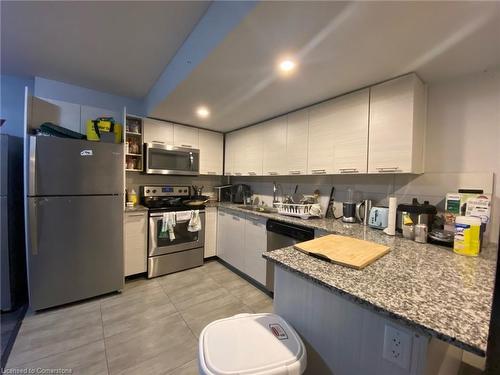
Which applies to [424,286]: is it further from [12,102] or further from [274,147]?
[12,102]

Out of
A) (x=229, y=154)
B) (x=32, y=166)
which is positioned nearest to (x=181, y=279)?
(x=32, y=166)

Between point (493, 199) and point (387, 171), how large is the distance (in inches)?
26.0

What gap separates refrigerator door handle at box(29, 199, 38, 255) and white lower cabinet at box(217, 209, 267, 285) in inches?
76.0

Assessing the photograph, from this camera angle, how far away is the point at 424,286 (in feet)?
2.63

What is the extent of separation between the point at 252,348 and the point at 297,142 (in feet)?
6.57

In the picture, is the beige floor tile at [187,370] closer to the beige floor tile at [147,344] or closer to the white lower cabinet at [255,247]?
the beige floor tile at [147,344]

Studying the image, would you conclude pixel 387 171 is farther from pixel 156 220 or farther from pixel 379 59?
pixel 156 220

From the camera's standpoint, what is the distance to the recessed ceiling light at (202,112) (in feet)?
8.12

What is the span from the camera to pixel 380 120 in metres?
1.72

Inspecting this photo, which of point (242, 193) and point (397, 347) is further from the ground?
point (242, 193)

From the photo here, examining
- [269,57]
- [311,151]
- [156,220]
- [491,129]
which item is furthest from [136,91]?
[491,129]

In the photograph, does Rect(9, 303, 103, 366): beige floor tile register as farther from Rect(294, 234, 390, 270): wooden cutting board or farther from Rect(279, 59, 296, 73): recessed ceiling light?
Rect(279, 59, 296, 73): recessed ceiling light

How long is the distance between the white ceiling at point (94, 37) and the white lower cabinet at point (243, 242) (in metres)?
1.90

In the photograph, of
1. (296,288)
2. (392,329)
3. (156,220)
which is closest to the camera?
(392,329)
